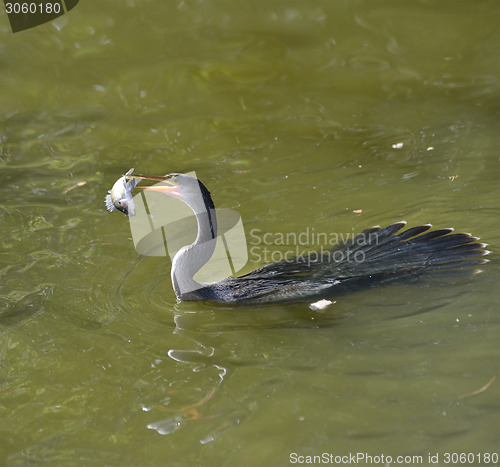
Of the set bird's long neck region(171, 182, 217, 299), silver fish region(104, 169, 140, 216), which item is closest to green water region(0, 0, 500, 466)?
bird's long neck region(171, 182, 217, 299)

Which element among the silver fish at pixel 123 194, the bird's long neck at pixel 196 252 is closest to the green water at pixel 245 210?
the bird's long neck at pixel 196 252

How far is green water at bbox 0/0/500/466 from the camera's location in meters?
3.47

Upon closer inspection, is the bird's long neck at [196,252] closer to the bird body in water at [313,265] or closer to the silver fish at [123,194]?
the bird body in water at [313,265]

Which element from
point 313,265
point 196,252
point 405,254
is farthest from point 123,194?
point 405,254

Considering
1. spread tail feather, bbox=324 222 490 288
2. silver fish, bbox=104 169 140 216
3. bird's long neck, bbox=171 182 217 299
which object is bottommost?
spread tail feather, bbox=324 222 490 288

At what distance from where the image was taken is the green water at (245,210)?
3.47 meters

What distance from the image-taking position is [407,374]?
146 inches

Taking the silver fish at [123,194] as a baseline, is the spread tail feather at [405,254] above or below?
below

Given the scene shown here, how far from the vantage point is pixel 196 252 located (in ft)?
16.4

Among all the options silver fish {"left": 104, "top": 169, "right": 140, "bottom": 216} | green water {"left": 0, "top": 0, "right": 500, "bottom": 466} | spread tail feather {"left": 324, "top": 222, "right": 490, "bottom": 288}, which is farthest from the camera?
spread tail feather {"left": 324, "top": 222, "right": 490, "bottom": 288}

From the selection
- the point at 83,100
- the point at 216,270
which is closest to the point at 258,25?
the point at 83,100

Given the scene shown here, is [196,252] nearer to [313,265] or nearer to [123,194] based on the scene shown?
[123,194]

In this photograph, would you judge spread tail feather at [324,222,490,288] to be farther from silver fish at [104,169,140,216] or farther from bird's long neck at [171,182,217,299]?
silver fish at [104,169,140,216]

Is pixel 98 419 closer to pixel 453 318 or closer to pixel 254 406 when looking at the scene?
pixel 254 406
